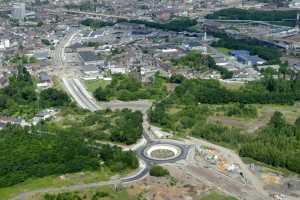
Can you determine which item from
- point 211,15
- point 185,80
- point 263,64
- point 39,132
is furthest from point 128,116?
point 211,15

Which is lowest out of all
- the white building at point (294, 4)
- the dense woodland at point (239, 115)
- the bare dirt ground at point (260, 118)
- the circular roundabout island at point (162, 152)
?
the circular roundabout island at point (162, 152)

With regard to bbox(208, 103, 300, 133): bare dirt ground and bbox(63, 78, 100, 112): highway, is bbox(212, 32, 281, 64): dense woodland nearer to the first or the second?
bbox(208, 103, 300, 133): bare dirt ground

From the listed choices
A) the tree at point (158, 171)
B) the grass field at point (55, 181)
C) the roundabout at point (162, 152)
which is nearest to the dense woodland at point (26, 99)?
the roundabout at point (162, 152)

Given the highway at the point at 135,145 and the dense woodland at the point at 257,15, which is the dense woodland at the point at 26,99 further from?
the dense woodland at the point at 257,15

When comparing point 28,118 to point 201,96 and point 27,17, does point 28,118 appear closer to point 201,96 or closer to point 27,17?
point 201,96

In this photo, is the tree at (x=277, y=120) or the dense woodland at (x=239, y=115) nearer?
the dense woodland at (x=239, y=115)

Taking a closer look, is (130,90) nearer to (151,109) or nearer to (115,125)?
(151,109)

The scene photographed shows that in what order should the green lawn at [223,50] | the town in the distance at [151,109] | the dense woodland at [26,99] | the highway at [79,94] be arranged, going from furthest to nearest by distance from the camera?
the green lawn at [223,50] → the highway at [79,94] → the dense woodland at [26,99] → the town in the distance at [151,109]
